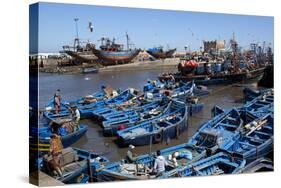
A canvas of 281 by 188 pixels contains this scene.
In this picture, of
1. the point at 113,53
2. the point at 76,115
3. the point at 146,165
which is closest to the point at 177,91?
the point at 113,53

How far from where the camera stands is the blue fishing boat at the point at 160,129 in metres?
6.91

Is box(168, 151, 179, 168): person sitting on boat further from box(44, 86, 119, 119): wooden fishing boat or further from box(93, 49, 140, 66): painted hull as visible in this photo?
box(93, 49, 140, 66): painted hull

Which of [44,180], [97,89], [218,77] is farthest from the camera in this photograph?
[218,77]

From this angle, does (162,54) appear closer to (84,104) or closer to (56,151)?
(84,104)

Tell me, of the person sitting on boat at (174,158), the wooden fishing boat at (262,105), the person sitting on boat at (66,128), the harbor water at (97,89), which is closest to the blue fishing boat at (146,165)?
the person sitting on boat at (174,158)

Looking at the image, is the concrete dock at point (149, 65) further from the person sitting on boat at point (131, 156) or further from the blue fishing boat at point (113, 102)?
the person sitting on boat at point (131, 156)

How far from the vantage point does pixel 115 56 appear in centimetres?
718

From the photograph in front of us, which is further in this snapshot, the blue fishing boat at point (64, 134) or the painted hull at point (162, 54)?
the painted hull at point (162, 54)

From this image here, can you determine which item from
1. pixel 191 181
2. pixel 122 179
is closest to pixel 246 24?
pixel 191 181

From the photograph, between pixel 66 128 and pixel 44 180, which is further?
pixel 66 128

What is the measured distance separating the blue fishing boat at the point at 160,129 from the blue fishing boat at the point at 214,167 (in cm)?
60

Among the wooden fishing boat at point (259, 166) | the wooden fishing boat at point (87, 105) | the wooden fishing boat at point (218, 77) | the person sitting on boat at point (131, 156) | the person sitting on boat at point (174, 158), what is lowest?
the wooden fishing boat at point (259, 166)

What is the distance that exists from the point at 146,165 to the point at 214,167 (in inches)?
50.4

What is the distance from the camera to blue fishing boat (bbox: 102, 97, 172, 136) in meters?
6.85
